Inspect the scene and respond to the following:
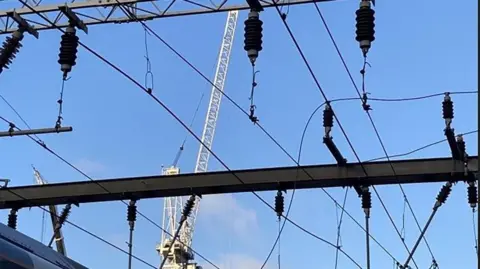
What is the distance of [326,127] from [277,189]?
248cm

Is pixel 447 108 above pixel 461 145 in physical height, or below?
above

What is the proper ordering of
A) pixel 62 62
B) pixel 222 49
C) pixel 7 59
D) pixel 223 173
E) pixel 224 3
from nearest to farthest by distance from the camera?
pixel 62 62 < pixel 7 59 < pixel 224 3 < pixel 223 173 < pixel 222 49

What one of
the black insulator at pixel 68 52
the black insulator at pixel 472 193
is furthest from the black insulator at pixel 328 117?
the black insulator at pixel 68 52

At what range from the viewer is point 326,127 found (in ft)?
63.0

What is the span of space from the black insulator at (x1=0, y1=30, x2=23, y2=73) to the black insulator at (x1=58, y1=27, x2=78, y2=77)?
2055 mm

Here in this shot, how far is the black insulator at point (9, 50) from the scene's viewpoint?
16.3 metres

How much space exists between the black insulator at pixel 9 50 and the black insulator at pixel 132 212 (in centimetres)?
637

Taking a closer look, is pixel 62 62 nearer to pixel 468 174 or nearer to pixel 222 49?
pixel 468 174

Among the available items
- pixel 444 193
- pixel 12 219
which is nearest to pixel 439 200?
pixel 444 193

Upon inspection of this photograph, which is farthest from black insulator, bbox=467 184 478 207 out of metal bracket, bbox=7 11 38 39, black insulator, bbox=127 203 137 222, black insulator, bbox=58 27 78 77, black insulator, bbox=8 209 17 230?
black insulator, bbox=8 209 17 230

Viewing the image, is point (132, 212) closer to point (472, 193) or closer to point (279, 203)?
point (279, 203)

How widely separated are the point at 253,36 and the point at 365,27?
1.94 m

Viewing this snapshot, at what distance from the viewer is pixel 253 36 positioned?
14.6 metres

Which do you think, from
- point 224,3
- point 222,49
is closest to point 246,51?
point 224,3
